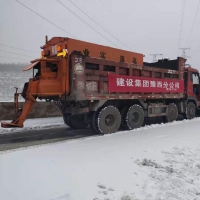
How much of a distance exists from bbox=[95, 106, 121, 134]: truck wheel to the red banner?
722 millimetres

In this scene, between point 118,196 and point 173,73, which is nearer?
point 118,196

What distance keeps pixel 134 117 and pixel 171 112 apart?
2625 mm

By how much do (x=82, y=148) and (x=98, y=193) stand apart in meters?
2.32

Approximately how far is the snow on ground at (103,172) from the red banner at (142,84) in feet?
9.29

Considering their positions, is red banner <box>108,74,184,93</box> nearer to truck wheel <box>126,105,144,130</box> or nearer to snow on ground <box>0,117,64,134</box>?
truck wheel <box>126,105,144,130</box>

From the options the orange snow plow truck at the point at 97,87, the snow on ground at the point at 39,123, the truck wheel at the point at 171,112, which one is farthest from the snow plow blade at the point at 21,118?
the truck wheel at the point at 171,112

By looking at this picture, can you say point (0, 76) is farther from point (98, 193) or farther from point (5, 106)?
point (98, 193)

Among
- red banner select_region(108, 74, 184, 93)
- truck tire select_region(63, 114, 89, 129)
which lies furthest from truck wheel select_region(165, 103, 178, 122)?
truck tire select_region(63, 114, 89, 129)

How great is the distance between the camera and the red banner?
792cm

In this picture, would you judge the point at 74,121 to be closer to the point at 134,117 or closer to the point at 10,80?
the point at 134,117

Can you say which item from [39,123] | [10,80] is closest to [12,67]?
[10,80]

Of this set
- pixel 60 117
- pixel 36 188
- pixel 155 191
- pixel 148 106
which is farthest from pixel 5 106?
pixel 155 191

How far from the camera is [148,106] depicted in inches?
372

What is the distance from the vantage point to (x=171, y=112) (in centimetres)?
1061
